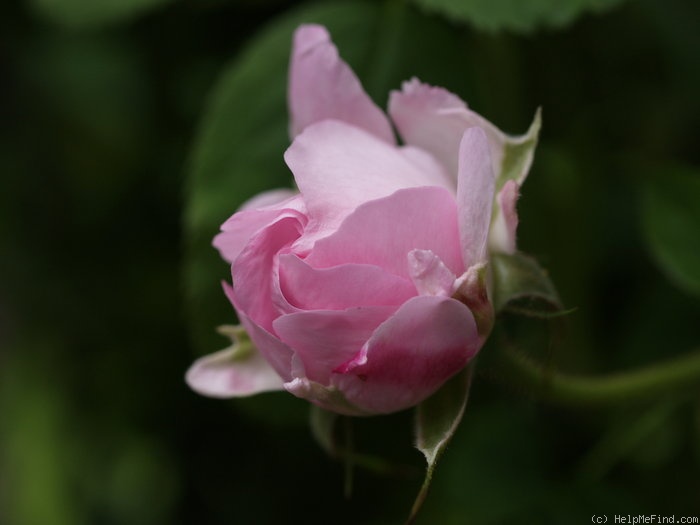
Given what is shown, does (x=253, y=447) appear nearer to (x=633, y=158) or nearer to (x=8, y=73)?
(x=633, y=158)

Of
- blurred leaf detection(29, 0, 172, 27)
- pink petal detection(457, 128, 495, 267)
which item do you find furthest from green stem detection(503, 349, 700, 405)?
blurred leaf detection(29, 0, 172, 27)

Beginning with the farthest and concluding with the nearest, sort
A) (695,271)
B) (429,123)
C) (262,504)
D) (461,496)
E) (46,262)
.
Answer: (46,262), (262,504), (461,496), (695,271), (429,123)

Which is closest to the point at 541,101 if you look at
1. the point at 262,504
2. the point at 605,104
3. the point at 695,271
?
the point at 605,104

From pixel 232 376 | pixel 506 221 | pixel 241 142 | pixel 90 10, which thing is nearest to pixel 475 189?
pixel 506 221

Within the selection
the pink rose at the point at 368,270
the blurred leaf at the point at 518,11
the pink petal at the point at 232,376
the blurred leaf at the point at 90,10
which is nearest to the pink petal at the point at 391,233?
the pink rose at the point at 368,270

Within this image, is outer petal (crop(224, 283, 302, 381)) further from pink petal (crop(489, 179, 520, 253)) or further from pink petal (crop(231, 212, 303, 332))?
pink petal (crop(489, 179, 520, 253))

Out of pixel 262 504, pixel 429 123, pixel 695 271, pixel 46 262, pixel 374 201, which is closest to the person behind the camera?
pixel 374 201
